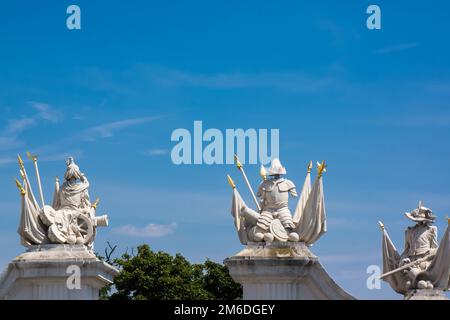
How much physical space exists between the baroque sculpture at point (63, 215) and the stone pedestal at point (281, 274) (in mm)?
4310

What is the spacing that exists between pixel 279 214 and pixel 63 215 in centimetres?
607

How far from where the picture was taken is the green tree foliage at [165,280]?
59.4 meters

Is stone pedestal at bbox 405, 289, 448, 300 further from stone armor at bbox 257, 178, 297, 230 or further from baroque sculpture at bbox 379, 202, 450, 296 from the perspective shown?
stone armor at bbox 257, 178, 297, 230

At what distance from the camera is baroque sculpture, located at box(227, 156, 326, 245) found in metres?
36.3

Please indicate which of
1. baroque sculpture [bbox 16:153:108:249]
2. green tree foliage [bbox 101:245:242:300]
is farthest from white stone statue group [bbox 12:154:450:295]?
green tree foliage [bbox 101:245:242:300]

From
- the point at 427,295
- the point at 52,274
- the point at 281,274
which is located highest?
the point at 52,274

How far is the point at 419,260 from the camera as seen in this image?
3644 centimetres

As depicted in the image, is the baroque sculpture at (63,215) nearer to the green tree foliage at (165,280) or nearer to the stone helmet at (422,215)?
the stone helmet at (422,215)

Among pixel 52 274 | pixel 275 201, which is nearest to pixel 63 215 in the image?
pixel 52 274

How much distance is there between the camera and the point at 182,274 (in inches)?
2373

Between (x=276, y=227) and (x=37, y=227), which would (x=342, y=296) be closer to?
(x=276, y=227)
